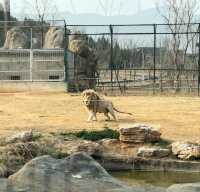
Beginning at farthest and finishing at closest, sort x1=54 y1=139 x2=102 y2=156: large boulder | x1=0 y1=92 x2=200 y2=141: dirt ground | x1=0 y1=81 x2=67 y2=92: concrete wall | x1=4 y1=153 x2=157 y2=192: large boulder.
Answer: x1=0 y1=81 x2=67 y2=92: concrete wall, x1=0 y1=92 x2=200 y2=141: dirt ground, x1=54 y1=139 x2=102 y2=156: large boulder, x1=4 y1=153 x2=157 y2=192: large boulder

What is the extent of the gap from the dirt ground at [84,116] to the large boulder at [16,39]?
12.9 meters

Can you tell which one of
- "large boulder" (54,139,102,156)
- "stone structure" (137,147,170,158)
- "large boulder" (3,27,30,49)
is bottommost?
"stone structure" (137,147,170,158)

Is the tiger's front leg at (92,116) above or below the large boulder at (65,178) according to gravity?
below

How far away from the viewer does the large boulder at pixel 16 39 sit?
140 ft

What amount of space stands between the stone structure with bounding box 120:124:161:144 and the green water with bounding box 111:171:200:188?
1.46m

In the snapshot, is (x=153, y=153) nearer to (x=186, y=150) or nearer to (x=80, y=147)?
(x=186, y=150)

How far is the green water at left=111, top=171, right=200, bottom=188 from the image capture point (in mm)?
13531

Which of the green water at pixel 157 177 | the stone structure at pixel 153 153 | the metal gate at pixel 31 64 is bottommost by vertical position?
the green water at pixel 157 177

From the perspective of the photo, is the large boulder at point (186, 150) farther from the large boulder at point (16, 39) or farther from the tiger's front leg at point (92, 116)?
the large boulder at point (16, 39)

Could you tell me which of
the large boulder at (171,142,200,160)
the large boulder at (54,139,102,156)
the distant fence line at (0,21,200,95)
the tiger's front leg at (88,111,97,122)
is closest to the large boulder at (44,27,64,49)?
the distant fence line at (0,21,200,95)

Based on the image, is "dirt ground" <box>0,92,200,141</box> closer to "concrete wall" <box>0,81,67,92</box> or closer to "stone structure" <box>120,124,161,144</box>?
"stone structure" <box>120,124,161,144</box>

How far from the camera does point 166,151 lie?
15258 mm

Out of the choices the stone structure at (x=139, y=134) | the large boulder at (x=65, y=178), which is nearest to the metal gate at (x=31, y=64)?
the stone structure at (x=139, y=134)

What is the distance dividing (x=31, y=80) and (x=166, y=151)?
23.0 metres
